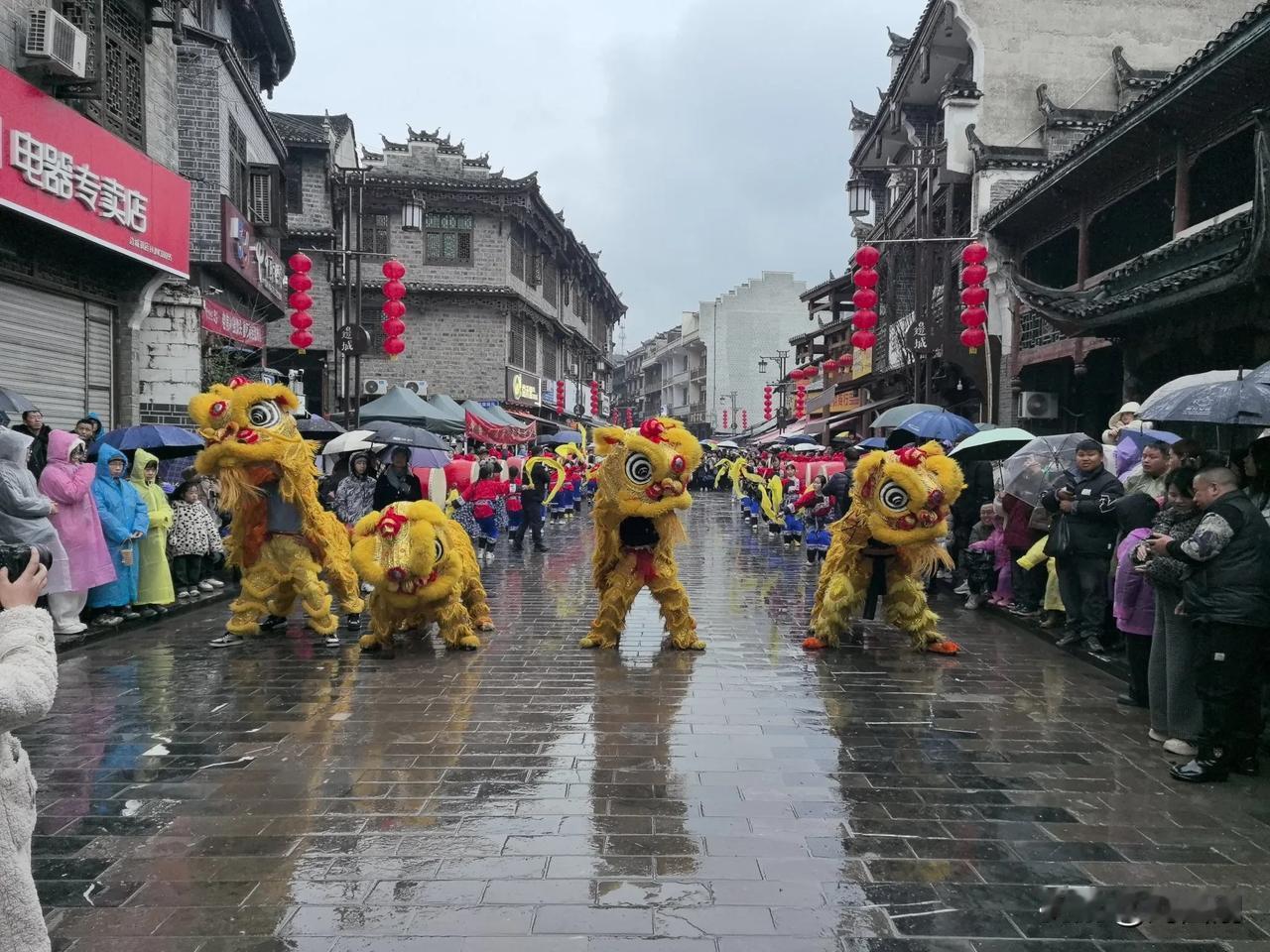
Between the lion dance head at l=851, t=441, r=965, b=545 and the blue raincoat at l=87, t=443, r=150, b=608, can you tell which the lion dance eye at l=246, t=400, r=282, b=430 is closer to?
the blue raincoat at l=87, t=443, r=150, b=608

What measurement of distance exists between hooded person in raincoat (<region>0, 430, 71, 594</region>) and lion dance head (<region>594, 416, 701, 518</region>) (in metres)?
4.04

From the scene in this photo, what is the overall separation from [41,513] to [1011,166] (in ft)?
53.9

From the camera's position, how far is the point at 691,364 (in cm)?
6769

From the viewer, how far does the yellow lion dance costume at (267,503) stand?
24.4 feet

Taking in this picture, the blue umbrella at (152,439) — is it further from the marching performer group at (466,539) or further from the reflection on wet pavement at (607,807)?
the reflection on wet pavement at (607,807)

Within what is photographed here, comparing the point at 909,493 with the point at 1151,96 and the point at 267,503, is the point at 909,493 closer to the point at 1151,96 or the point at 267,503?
the point at 267,503

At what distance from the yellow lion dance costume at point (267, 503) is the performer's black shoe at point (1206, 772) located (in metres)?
6.16

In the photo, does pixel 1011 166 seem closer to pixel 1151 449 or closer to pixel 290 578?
pixel 1151 449

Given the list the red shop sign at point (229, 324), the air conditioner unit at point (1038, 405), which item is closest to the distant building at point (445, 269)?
the red shop sign at point (229, 324)

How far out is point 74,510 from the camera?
7.82 metres

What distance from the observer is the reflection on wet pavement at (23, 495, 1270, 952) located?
3.29 m

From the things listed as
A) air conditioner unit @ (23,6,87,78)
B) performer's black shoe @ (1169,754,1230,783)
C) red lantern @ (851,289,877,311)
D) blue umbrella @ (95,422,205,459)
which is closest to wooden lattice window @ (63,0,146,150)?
air conditioner unit @ (23,6,87,78)

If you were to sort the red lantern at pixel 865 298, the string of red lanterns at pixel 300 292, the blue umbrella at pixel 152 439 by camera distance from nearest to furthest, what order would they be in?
the blue umbrella at pixel 152 439 < the string of red lanterns at pixel 300 292 < the red lantern at pixel 865 298

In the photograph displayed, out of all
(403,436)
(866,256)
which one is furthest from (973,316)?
(403,436)
